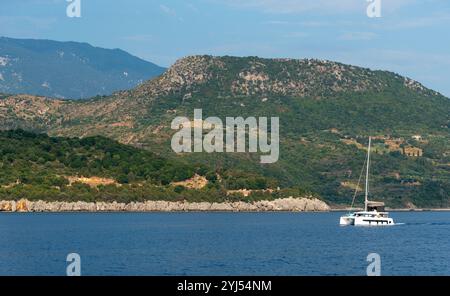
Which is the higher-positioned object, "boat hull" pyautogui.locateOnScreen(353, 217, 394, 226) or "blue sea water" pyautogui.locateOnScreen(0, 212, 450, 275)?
"blue sea water" pyautogui.locateOnScreen(0, 212, 450, 275)

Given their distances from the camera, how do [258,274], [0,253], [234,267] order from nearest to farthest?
1. [258,274]
2. [234,267]
3. [0,253]

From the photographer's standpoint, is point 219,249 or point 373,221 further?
point 373,221

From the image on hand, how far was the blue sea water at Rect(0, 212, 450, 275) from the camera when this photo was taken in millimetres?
87125

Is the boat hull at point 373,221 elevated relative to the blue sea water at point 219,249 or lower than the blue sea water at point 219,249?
lower

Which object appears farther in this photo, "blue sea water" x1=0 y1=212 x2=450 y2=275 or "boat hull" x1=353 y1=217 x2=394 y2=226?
"boat hull" x1=353 y1=217 x2=394 y2=226

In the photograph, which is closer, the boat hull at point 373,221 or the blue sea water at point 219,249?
Result: the blue sea water at point 219,249

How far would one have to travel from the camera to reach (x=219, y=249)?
108 m

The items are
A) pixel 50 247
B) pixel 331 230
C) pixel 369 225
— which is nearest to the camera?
pixel 50 247

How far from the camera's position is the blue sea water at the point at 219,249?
8712 cm

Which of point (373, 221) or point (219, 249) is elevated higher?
point (219, 249)

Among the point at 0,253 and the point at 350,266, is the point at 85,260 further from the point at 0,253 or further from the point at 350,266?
the point at 350,266
